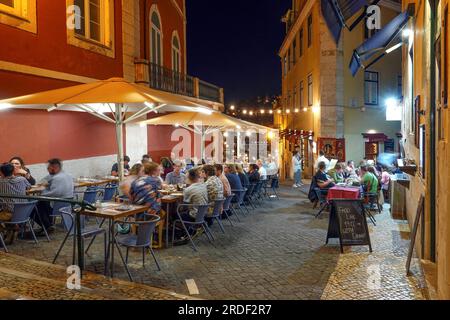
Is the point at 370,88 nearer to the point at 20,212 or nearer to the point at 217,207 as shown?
the point at 217,207

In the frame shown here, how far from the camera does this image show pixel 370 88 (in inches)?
813

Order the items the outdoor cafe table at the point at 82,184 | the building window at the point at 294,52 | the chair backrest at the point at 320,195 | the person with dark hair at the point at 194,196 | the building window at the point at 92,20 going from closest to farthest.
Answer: the person with dark hair at the point at 194,196 → the outdoor cafe table at the point at 82,184 → the chair backrest at the point at 320,195 → the building window at the point at 92,20 → the building window at the point at 294,52

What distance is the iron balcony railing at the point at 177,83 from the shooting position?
16.8 m

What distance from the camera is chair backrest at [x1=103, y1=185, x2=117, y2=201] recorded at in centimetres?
971

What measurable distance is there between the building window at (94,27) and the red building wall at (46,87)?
0.22m

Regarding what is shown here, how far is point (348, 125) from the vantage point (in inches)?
791

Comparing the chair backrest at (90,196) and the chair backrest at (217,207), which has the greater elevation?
the chair backrest at (90,196)

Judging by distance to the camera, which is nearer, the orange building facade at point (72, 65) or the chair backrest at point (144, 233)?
the chair backrest at point (144, 233)

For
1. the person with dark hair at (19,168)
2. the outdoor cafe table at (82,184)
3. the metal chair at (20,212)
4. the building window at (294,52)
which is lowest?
the metal chair at (20,212)

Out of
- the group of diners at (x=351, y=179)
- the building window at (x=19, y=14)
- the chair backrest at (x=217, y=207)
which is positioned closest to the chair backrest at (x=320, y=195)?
the group of diners at (x=351, y=179)

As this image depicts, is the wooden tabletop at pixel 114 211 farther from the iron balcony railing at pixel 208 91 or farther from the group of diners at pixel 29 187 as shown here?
the iron balcony railing at pixel 208 91

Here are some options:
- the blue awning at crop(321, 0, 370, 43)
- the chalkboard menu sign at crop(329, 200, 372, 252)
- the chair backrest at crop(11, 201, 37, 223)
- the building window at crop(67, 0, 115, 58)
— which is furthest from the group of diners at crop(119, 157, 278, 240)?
the blue awning at crop(321, 0, 370, 43)
